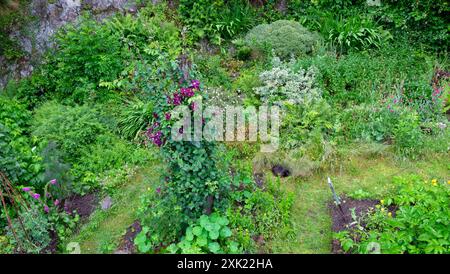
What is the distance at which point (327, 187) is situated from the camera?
5.19 metres

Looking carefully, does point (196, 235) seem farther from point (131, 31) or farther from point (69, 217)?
point (131, 31)

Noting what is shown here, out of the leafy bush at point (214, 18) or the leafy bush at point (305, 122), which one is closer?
the leafy bush at point (305, 122)

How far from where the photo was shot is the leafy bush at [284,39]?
24.7 feet

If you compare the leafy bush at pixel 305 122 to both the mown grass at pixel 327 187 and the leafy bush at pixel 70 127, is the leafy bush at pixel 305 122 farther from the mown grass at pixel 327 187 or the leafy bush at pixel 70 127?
the leafy bush at pixel 70 127

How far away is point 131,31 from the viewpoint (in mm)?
7633

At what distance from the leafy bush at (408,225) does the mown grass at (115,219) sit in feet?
8.24

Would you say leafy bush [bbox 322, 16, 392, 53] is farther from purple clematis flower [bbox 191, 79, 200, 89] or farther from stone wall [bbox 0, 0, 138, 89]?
purple clematis flower [bbox 191, 79, 200, 89]

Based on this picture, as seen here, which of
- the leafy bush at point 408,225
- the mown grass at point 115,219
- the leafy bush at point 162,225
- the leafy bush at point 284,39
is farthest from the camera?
the leafy bush at point 284,39

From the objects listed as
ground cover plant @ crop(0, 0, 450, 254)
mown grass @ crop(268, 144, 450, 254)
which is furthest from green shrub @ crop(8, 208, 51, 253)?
mown grass @ crop(268, 144, 450, 254)

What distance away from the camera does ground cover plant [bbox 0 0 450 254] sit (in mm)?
4047

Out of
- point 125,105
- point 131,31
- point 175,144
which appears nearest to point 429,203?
point 175,144

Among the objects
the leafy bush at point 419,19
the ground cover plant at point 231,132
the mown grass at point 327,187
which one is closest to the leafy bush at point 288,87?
the ground cover plant at point 231,132

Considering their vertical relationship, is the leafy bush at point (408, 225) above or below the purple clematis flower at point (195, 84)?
below

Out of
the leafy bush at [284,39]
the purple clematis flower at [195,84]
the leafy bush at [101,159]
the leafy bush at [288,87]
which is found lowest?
the leafy bush at [101,159]
